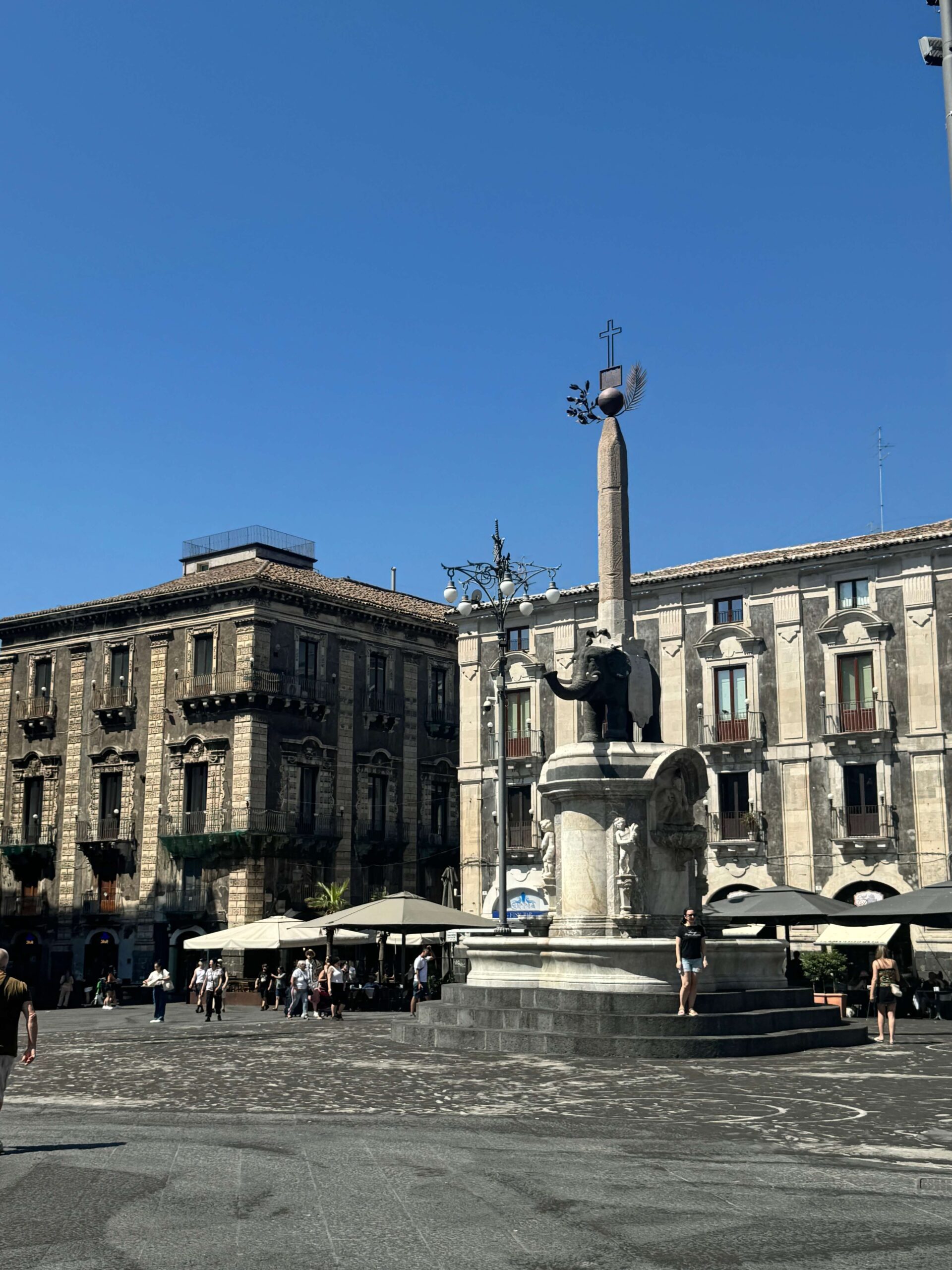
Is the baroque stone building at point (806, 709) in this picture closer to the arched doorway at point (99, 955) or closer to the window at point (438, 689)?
the window at point (438, 689)

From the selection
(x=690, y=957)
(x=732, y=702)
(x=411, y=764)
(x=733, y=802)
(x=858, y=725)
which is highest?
(x=732, y=702)

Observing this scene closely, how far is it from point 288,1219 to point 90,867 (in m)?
47.8

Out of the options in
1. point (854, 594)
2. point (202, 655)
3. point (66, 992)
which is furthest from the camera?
point (202, 655)

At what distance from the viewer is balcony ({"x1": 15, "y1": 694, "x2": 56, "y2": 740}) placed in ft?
186

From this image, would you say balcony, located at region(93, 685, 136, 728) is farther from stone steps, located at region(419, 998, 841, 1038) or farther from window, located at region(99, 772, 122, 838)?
stone steps, located at region(419, 998, 841, 1038)

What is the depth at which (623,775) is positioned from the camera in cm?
2122

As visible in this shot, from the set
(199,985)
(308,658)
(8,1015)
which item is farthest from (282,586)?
(8,1015)

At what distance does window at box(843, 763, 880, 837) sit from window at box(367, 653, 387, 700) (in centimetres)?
2084

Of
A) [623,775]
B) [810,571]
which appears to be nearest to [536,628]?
[810,571]

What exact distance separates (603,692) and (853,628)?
20548mm

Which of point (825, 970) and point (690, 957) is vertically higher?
point (690, 957)

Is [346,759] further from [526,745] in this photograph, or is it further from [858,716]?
[858,716]

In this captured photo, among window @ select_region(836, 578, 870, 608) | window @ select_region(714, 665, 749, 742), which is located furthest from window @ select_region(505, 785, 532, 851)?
window @ select_region(836, 578, 870, 608)

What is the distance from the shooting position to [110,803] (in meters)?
54.3
